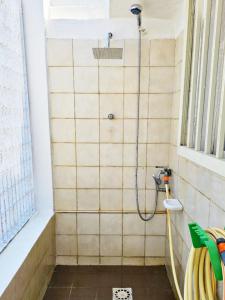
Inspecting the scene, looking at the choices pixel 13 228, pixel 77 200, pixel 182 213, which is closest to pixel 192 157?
pixel 182 213

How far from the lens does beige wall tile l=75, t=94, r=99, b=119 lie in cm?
165

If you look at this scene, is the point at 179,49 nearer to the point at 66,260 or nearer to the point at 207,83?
the point at 207,83

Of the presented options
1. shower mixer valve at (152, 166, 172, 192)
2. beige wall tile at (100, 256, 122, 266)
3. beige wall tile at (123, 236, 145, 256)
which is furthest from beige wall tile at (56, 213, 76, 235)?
shower mixer valve at (152, 166, 172, 192)

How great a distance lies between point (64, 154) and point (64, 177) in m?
0.20

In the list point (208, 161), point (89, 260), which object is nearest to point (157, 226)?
point (89, 260)

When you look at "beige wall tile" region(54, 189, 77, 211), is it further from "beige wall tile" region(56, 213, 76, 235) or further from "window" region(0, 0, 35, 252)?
"window" region(0, 0, 35, 252)

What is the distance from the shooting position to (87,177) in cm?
175

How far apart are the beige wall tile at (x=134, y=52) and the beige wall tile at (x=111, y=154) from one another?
68 centimetres

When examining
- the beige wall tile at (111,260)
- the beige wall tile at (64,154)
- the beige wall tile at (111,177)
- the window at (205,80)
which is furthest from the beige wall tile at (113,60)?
the beige wall tile at (111,260)

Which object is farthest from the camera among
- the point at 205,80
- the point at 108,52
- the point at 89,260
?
the point at 89,260

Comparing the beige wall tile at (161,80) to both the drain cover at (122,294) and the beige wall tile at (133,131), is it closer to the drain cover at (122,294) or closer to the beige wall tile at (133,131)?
the beige wall tile at (133,131)

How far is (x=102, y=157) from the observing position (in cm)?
172

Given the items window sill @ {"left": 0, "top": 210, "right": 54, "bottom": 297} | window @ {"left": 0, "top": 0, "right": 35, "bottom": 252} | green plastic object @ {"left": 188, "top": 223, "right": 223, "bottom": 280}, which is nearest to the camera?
green plastic object @ {"left": 188, "top": 223, "right": 223, "bottom": 280}

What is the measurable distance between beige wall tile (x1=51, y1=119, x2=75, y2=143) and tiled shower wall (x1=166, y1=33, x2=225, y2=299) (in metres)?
0.84
